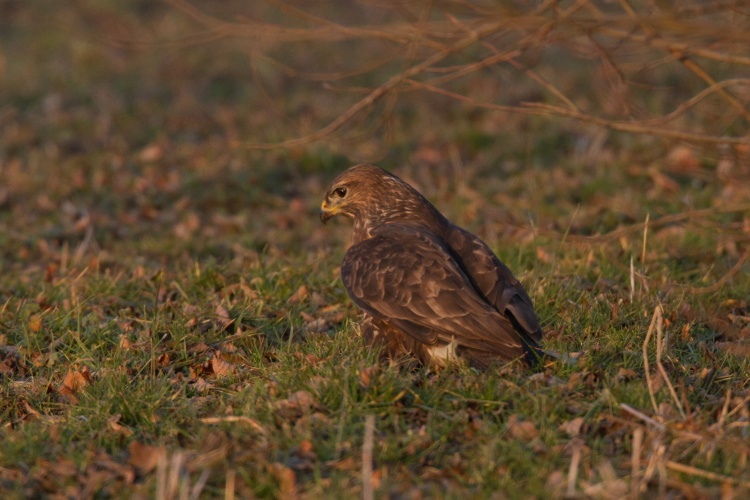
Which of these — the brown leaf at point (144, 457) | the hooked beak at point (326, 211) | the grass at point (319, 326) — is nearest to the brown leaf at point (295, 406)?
the grass at point (319, 326)

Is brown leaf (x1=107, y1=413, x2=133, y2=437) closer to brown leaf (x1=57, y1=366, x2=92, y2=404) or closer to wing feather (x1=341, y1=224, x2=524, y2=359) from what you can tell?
brown leaf (x1=57, y1=366, x2=92, y2=404)

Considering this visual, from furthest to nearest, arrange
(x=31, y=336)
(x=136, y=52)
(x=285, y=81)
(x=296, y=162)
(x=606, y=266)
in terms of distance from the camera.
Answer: (x=136, y=52) → (x=285, y=81) → (x=296, y=162) → (x=606, y=266) → (x=31, y=336)

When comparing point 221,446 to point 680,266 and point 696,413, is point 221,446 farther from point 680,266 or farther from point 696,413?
point 680,266

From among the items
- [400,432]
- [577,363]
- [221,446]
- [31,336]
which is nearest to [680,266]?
[577,363]

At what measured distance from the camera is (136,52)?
1468 cm

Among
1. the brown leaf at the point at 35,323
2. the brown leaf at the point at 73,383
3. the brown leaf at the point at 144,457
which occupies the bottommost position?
the brown leaf at the point at 35,323

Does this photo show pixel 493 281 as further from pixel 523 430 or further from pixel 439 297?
pixel 523 430

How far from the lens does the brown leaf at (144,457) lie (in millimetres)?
4594

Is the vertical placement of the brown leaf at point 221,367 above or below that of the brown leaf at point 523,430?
below

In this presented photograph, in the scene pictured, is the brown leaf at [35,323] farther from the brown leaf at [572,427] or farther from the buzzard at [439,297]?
the brown leaf at [572,427]

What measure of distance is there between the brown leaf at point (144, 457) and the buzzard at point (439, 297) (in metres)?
1.43

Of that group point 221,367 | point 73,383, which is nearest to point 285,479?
point 221,367

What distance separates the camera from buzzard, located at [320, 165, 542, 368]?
5156 mm

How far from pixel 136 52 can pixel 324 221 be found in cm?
903
